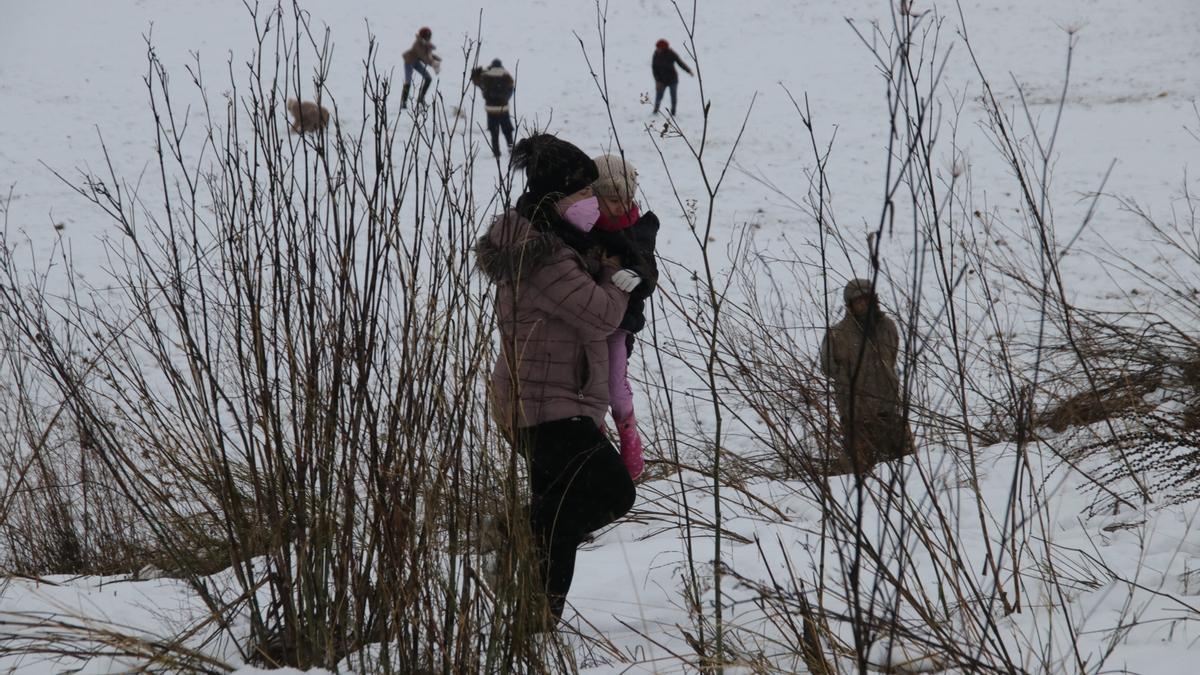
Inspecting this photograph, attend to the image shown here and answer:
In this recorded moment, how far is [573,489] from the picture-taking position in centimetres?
242

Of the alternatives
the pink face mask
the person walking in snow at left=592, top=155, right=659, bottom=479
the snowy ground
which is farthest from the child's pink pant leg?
the snowy ground

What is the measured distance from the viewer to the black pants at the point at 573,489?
239 cm

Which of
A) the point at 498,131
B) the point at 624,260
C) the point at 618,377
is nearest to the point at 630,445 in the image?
the point at 618,377

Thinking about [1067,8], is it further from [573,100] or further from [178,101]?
[178,101]

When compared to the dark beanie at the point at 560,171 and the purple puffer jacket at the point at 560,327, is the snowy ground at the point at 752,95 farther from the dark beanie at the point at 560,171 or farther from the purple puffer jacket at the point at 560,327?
the dark beanie at the point at 560,171

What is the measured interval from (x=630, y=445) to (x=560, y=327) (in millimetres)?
572

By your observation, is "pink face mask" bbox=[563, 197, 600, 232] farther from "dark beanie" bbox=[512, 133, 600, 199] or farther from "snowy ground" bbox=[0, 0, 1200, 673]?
"snowy ground" bbox=[0, 0, 1200, 673]

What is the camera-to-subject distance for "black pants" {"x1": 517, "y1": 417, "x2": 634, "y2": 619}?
239 centimetres

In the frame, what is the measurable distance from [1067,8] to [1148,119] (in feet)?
23.8

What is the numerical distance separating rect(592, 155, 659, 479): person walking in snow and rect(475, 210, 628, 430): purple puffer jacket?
86mm

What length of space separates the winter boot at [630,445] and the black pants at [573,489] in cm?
43

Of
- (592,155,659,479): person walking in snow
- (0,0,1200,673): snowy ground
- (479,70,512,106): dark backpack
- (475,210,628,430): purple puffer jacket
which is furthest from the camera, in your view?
(479,70,512,106): dark backpack

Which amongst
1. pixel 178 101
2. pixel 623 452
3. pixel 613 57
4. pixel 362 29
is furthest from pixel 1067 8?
pixel 623 452

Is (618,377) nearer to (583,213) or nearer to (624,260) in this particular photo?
(624,260)
